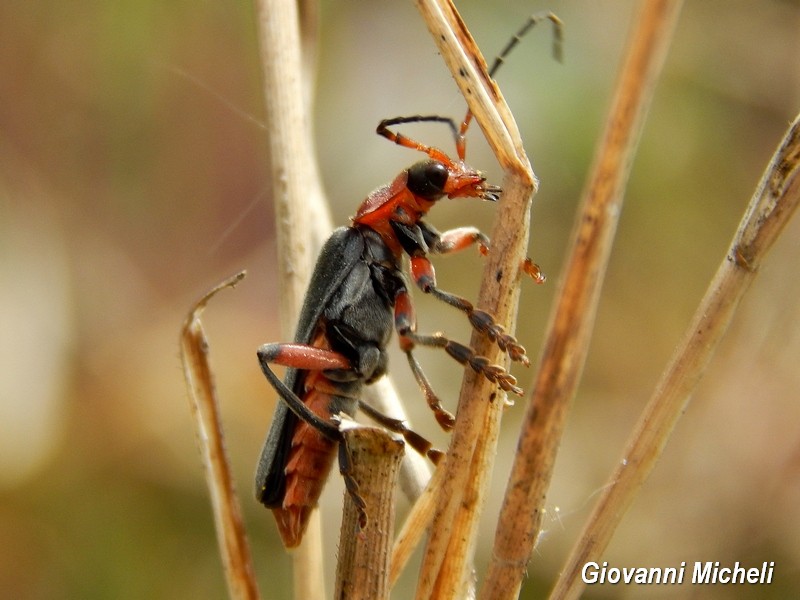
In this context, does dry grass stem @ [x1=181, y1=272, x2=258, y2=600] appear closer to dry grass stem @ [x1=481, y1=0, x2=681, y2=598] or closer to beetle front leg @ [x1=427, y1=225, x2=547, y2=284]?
beetle front leg @ [x1=427, y1=225, x2=547, y2=284]

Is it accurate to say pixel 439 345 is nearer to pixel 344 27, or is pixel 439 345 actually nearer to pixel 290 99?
pixel 290 99

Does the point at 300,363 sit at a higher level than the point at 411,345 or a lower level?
lower

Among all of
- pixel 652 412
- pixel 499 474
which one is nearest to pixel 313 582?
pixel 652 412

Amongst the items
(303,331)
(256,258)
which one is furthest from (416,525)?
(256,258)

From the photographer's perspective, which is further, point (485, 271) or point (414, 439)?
point (414, 439)

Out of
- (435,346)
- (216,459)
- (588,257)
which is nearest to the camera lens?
(588,257)

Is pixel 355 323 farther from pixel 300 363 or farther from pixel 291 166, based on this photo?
pixel 291 166

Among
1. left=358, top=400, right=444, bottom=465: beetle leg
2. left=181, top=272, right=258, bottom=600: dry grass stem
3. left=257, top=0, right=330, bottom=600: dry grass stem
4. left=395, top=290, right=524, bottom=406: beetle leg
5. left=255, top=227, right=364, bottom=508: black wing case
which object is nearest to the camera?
left=395, top=290, right=524, bottom=406: beetle leg

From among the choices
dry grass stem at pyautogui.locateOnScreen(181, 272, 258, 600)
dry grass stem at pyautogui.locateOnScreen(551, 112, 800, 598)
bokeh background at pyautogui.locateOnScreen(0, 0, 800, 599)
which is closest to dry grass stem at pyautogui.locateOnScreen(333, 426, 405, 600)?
dry grass stem at pyautogui.locateOnScreen(551, 112, 800, 598)
